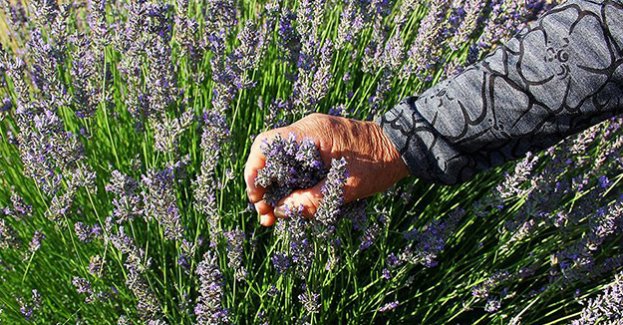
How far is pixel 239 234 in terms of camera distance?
1568 millimetres

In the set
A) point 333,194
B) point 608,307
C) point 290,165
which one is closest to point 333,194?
point 333,194

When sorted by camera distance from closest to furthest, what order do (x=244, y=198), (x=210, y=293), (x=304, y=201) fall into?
1. (x=304, y=201)
2. (x=210, y=293)
3. (x=244, y=198)

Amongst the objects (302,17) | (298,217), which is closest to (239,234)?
(298,217)

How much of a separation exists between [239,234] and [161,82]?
0.52m

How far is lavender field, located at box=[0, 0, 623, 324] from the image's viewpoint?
5.14 feet

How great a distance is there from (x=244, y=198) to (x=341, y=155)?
2.48 feet

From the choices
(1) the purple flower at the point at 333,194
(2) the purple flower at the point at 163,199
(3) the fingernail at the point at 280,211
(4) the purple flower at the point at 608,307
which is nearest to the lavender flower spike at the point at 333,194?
(1) the purple flower at the point at 333,194

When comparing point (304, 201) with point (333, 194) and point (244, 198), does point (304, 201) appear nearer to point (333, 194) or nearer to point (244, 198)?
point (333, 194)

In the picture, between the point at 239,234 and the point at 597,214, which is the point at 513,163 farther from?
the point at 239,234

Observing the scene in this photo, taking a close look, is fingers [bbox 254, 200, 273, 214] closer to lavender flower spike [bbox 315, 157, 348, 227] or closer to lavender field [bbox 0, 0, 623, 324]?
lavender field [bbox 0, 0, 623, 324]

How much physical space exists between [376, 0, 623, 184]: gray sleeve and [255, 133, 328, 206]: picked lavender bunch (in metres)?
0.25

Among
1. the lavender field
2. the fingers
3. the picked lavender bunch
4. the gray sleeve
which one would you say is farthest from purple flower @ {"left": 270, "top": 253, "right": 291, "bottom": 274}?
the gray sleeve

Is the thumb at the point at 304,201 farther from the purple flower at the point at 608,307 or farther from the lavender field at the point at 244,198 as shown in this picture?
the purple flower at the point at 608,307

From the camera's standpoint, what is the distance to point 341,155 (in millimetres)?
1348
